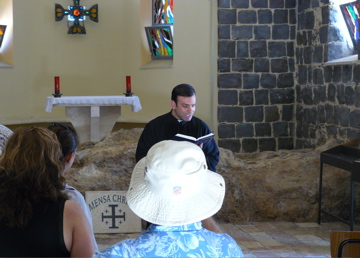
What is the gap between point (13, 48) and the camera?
32.3 ft

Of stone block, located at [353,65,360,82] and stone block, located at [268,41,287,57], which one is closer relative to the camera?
stone block, located at [353,65,360,82]

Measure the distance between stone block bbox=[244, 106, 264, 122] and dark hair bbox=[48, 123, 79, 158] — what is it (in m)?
6.58

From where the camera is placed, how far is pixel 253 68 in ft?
28.9

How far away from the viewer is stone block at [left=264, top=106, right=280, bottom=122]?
8938 millimetres

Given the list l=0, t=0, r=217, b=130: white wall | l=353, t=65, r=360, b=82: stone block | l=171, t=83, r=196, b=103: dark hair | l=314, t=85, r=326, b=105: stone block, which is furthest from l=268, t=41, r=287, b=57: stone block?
l=171, t=83, r=196, b=103: dark hair

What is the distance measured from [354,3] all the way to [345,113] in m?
1.42

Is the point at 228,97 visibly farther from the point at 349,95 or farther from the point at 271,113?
the point at 349,95

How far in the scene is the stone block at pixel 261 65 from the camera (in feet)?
29.0

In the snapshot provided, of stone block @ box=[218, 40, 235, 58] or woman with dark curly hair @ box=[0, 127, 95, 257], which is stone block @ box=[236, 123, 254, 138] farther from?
woman with dark curly hair @ box=[0, 127, 95, 257]

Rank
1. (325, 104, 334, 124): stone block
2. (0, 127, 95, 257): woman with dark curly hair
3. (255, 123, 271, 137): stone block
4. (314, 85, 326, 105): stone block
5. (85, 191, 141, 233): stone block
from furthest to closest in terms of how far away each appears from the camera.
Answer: (255, 123, 271, 137): stone block
(314, 85, 326, 105): stone block
(325, 104, 334, 124): stone block
(85, 191, 141, 233): stone block
(0, 127, 95, 257): woman with dark curly hair

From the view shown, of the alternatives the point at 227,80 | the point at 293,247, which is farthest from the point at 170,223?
the point at 227,80

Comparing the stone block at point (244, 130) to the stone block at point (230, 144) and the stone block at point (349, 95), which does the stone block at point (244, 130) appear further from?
the stone block at point (349, 95)

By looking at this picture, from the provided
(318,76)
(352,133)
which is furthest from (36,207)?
(318,76)

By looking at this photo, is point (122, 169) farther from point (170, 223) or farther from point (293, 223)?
point (170, 223)
